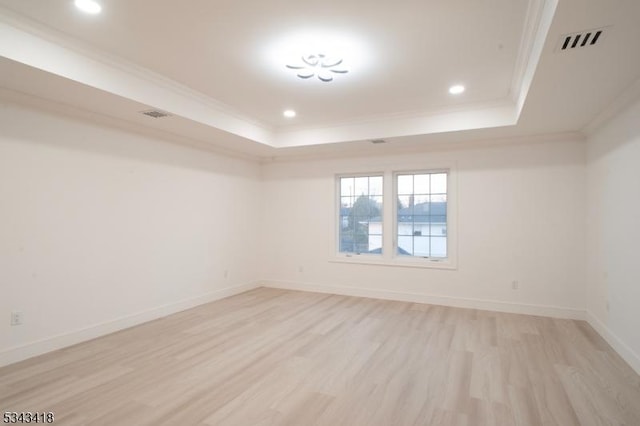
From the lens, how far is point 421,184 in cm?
573


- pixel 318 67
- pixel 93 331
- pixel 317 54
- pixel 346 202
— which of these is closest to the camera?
pixel 317 54

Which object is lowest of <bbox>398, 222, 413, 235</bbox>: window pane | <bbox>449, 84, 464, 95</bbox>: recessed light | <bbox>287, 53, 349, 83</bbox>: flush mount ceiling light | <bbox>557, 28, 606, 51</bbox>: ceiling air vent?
<bbox>398, 222, 413, 235</bbox>: window pane

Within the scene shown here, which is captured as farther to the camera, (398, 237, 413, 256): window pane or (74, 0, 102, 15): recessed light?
(398, 237, 413, 256): window pane

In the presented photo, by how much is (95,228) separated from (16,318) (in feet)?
3.62

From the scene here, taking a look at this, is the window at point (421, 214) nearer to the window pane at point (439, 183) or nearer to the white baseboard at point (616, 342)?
the window pane at point (439, 183)

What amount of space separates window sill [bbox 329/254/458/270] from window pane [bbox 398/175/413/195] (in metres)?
1.15

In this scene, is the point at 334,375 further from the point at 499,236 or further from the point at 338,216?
the point at 338,216

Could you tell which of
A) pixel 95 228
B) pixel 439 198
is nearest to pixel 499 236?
pixel 439 198

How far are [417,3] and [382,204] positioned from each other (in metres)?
3.79

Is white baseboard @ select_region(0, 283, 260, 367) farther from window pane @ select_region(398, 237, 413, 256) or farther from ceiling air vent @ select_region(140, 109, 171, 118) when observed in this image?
window pane @ select_region(398, 237, 413, 256)

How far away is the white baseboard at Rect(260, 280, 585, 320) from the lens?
15.3 feet

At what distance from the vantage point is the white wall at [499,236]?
4.66 metres

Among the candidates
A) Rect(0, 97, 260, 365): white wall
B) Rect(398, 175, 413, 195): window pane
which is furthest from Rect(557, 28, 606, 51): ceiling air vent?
Rect(0, 97, 260, 365): white wall

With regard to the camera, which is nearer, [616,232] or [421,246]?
[616,232]
